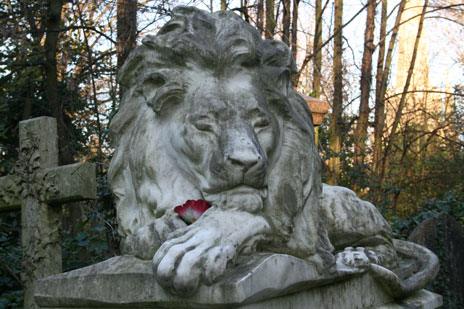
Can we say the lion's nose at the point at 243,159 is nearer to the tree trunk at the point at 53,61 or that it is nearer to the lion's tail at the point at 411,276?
the lion's tail at the point at 411,276

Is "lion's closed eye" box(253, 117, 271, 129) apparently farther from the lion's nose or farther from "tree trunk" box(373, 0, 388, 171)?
"tree trunk" box(373, 0, 388, 171)

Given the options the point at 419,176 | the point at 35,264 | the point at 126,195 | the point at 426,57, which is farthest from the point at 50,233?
the point at 426,57

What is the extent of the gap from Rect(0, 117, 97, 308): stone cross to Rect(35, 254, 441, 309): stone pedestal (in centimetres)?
174

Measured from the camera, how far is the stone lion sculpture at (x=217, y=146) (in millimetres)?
2625

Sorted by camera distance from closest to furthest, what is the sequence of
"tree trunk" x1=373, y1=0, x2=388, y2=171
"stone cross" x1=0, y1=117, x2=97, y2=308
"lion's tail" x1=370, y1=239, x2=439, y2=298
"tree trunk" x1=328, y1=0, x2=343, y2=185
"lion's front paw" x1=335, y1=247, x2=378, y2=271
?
1. "lion's front paw" x1=335, y1=247, x2=378, y2=271
2. "lion's tail" x1=370, y1=239, x2=439, y2=298
3. "stone cross" x1=0, y1=117, x2=97, y2=308
4. "tree trunk" x1=328, y1=0, x2=343, y2=185
5. "tree trunk" x1=373, y1=0, x2=388, y2=171

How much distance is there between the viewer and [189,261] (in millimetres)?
2260

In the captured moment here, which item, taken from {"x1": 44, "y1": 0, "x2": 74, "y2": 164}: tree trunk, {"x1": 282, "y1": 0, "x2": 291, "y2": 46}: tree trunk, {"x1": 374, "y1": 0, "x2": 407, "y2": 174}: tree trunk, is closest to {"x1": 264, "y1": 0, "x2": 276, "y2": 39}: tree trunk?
{"x1": 282, "y1": 0, "x2": 291, "y2": 46}: tree trunk

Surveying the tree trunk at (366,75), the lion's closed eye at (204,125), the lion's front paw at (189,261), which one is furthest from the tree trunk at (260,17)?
the lion's front paw at (189,261)

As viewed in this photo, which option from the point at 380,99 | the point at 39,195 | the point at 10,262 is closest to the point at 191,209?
the point at 39,195

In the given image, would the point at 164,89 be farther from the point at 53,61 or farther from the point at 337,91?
the point at 337,91

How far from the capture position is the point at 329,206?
3.55 metres

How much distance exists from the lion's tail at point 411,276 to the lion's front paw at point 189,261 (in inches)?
49.1

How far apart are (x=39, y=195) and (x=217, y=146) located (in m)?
2.20

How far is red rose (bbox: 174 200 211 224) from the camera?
264cm
